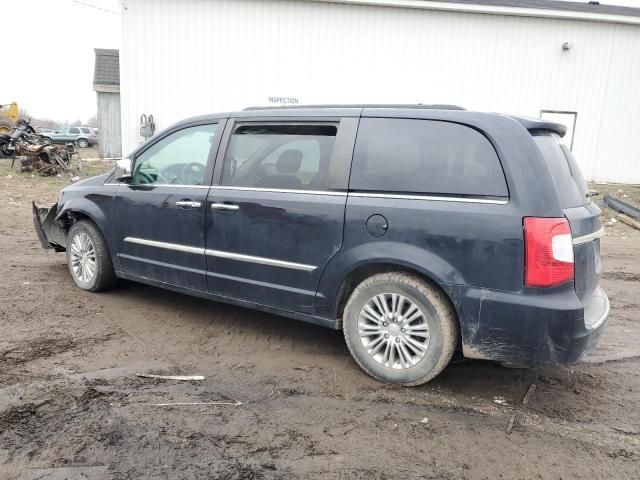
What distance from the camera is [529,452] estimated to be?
2713mm

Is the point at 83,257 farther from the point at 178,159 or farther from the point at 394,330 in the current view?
the point at 394,330

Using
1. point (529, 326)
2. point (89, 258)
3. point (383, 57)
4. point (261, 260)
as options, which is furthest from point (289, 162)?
point (383, 57)

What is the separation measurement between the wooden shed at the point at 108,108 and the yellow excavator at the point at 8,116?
4236mm

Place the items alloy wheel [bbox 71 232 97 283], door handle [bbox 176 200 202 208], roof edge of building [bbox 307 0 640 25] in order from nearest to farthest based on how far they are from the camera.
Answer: door handle [bbox 176 200 202 208] < alloy wheel [bbox 71 232 97 283] < roof edge of building [bbox 307 0 640 25]

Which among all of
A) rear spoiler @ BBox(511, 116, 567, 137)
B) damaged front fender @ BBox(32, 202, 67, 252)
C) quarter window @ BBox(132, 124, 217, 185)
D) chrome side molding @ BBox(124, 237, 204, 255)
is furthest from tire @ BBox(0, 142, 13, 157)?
rear spoiler @ BBox(511, 116, 567, 137)

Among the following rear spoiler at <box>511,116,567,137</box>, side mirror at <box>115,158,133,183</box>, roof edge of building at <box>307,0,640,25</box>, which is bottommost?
side mirror at <box>115,158,133,183</box>

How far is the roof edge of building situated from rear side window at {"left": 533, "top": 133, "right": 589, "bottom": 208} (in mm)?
13641

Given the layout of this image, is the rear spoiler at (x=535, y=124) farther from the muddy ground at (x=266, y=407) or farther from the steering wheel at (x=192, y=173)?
the steering wheel at (x=192, y=173)

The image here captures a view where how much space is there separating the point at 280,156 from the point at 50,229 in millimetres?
3205

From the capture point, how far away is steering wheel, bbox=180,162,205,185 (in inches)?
166

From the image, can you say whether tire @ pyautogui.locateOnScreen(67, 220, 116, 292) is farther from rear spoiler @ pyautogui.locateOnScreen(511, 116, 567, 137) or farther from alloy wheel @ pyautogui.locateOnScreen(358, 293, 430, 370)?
rear spoiler @ pyautogui.locateOnScreen(511, 116, 567, 137)

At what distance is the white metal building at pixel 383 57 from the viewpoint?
617 inches

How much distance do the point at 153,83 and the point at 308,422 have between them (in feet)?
49.9

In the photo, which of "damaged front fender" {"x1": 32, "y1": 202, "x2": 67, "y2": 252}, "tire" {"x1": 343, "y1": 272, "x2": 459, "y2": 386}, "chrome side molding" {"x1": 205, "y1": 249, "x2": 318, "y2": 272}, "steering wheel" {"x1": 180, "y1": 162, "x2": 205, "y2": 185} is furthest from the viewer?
"damaged front fender" {"x1": 32, "y1": 202, "x2": 67, "y2": 252}
